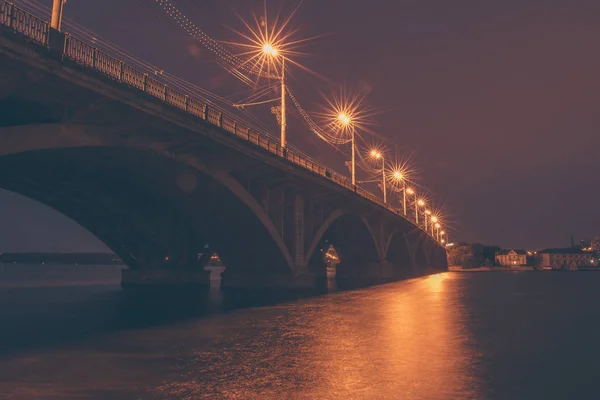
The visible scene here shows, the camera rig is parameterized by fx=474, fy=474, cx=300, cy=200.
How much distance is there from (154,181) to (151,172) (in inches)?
80.8

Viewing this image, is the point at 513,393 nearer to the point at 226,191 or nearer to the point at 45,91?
the point at 45,91

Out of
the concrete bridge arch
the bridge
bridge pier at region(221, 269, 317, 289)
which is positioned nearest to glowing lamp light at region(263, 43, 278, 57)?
the bridge

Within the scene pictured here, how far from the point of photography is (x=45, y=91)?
65.8 feet

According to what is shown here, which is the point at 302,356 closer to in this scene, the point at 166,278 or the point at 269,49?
the point at 269,49

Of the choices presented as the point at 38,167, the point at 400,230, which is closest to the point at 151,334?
the point at 38,167

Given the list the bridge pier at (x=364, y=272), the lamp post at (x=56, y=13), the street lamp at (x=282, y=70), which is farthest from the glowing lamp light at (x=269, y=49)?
the bridge pier at (x=364, y=272)

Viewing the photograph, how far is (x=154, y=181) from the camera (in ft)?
117

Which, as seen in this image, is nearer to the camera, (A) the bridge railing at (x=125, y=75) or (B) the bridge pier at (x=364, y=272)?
(A) the bridge railing at (x=125, y=75)

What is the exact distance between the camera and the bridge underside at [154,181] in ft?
67.1

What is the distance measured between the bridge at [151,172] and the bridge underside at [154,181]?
9 cm

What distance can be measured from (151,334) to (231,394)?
1034cm

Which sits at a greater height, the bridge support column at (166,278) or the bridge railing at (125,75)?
the bridge railing at (125,75)

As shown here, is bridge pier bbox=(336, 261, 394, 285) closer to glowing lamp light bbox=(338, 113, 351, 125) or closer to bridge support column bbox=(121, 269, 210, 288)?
glowing lamp light bbox=(338, 113, 351, 125)

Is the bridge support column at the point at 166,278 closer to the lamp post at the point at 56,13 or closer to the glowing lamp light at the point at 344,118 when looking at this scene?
the glowing lamp light at the point at 344,118
